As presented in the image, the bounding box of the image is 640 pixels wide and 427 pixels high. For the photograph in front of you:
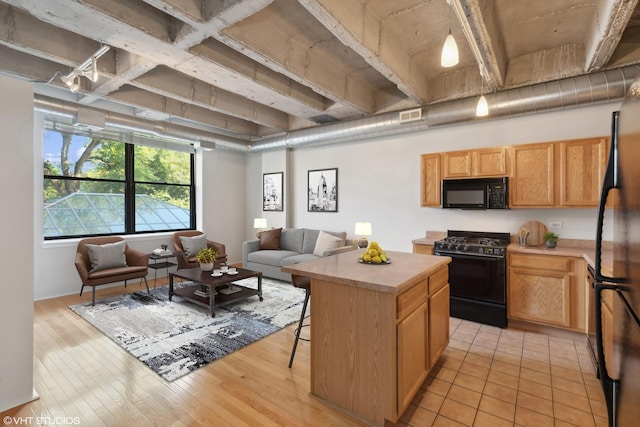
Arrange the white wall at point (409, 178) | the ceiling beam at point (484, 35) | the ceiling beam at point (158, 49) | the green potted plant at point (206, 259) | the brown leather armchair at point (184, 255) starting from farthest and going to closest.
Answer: the brown leather armchair at point (184, 255) → the green potted plant at point (206, 259) → the white wall at point (409, 178) → the ceiling beam at point (158, 49) → the ceiling beam at point (484, 35)

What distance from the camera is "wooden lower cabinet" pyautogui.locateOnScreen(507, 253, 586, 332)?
321cm

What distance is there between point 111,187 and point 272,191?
2.99 meters

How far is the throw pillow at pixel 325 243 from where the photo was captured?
539 cm

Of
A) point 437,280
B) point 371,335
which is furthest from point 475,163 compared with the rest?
point 371,335

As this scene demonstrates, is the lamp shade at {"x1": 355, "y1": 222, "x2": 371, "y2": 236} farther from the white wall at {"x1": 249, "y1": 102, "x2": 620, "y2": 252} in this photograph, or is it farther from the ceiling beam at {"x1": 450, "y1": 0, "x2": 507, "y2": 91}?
the ceiling beam at {"x1": 450, "y1": 0, "x2": 507, "y2": 91}

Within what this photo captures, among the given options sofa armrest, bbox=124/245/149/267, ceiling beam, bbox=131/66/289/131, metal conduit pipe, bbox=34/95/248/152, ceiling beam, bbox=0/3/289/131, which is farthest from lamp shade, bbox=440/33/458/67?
sofa armrest, bbox=124/245/149/267

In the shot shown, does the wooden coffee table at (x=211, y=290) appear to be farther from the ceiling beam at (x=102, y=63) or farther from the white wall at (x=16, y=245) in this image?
the ceiling beam at (x=102, y=63)

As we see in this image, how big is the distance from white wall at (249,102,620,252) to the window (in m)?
2.01

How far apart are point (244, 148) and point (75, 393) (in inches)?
202

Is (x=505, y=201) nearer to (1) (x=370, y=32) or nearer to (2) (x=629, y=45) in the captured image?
(2) (x=629, y=45)

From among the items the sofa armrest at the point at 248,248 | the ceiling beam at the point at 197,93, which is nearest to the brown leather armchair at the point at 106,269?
the sofa armrest at the point at 248,248

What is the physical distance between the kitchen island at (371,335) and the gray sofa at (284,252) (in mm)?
3005

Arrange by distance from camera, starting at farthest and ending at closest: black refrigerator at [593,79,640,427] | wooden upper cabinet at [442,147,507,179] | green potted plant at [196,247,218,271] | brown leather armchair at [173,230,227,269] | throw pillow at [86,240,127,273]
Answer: brown leather armchair at [173,230,227,269] → throw pillow at [86,240,127,273] → green potted plant at [196,247,218,271] → wooden upper cabinet at [442,147,507,179] → black refrigerator at [593,79,640,427]

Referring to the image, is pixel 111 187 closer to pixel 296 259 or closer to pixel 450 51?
pixel 296 259
